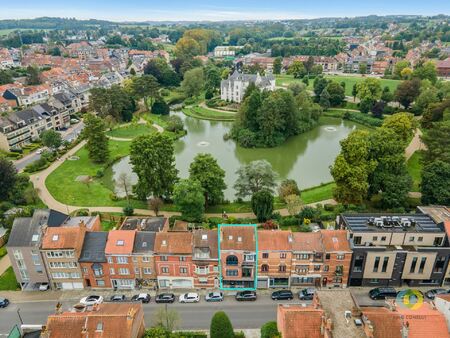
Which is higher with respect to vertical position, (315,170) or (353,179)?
(353,179)

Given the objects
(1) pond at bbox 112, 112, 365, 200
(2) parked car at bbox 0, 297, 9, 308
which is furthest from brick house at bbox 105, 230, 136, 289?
(1) pond at bbox 112, 112, 365, 200

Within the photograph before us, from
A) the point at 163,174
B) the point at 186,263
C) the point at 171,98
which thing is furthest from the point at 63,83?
the point at 186,263

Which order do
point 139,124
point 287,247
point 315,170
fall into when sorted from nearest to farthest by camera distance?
point 287,247, point 315,170, point 139,124

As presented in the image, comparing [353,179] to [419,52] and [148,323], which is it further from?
[419,52]

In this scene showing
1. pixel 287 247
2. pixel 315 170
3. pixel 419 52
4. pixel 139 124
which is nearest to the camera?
pixel 287 247

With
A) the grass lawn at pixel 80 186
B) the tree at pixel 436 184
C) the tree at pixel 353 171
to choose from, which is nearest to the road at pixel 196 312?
the tree at pixel 353 171

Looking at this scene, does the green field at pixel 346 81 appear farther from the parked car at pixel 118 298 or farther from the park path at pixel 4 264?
the park path at pixel 4 264
